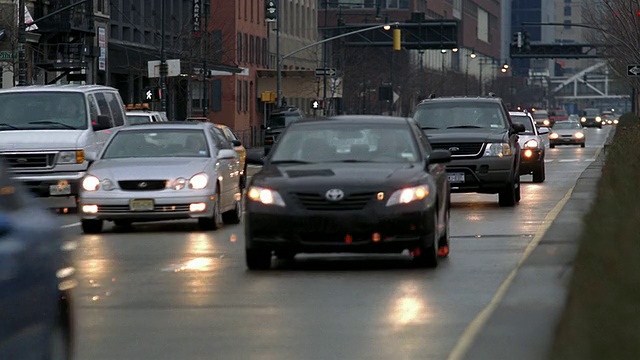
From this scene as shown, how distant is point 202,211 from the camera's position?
2158cm

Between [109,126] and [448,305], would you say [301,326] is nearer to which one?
[448,305]

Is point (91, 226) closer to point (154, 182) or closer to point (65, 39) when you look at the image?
point (154, 182)

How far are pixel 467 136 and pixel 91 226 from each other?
794 centimetres

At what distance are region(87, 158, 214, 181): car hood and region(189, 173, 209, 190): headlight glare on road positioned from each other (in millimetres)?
66

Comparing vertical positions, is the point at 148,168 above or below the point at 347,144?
below

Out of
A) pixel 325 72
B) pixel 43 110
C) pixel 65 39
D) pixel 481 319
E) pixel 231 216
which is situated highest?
pixel 65 39

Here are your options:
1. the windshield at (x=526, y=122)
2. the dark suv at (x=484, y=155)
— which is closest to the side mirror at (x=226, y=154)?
the dark suv at (x=484, y=155)

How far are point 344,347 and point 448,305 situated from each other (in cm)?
239

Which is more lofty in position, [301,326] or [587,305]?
[587,305]

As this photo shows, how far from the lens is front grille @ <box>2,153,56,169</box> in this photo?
26.7m

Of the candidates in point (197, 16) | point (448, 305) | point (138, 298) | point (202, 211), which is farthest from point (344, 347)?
point (197, 16)

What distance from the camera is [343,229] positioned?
1535 cm

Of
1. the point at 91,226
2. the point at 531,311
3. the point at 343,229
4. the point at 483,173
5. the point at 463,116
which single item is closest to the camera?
the point at 531,311

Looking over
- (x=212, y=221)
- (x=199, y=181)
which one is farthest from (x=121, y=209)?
(x=212, y=221)
